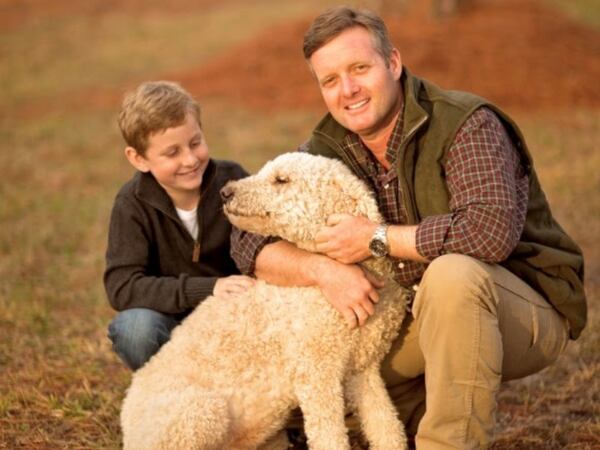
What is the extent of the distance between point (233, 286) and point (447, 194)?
3.47ft

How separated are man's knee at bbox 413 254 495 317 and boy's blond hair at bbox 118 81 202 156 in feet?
5.31

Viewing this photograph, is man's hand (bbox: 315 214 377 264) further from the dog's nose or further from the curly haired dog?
the dog's nose

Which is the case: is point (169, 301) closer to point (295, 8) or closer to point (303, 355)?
point (303, 355)

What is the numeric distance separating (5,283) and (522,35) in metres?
10.7

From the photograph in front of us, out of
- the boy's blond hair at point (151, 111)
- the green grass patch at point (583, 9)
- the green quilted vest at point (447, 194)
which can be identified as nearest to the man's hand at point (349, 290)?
the green quilted vest at point (447, 194)

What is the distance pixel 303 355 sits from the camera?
3.22m

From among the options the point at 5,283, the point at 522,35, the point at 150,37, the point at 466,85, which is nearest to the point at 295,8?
the point at 150,37

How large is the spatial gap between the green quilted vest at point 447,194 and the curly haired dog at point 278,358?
270 millimetres

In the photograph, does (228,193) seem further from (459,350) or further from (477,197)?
(459,350)

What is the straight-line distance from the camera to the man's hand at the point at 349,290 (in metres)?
3.21

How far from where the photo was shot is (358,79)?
11.5 feet

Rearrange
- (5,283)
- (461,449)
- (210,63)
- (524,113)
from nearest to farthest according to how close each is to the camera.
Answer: (461,449), (5,283), (524,113), (210,63)

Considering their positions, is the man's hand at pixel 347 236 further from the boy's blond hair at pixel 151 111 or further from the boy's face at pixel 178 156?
the boy's blond hair at pixel 151 111

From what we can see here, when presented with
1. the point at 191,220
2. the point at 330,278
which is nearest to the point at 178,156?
the point at 191,220
